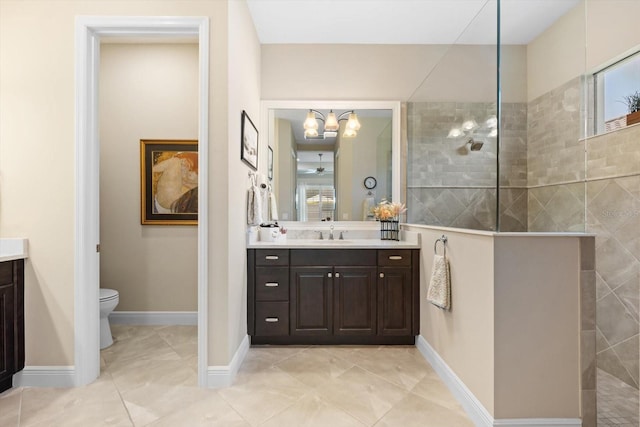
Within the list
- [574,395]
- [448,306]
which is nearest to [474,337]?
[448,306]

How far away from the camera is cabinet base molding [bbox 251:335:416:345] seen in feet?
8.73

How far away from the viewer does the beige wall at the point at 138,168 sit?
10.3 ft

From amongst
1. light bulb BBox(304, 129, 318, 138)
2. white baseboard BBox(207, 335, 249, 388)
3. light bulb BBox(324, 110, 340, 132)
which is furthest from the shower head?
white baseboard BBox(207, 335, 249, 388)

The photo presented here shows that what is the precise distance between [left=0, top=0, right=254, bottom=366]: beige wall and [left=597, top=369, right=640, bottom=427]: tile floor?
2.25 metres

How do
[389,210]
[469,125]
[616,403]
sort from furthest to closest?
[389,210] → [469,125] → [616,403]

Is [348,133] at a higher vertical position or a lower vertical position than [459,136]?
higher

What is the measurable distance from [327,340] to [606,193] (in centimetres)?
234

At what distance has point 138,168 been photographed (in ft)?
10.3

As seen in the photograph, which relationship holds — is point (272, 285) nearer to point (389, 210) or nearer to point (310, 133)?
point (389, 210)

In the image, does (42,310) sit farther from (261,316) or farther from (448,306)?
(448,306)

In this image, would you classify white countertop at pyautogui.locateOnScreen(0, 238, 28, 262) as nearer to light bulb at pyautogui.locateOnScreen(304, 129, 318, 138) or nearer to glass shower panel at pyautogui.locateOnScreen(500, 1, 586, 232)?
light bulb at pyautogui.locateOnScreen(304, 129, 318, 138)

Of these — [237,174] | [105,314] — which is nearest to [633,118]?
[237,174]

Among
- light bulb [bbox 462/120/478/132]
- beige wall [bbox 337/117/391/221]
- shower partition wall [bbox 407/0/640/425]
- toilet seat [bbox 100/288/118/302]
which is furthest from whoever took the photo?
beige wall [bbox 337/117/391/221]

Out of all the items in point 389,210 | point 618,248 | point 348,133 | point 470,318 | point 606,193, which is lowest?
point 470,318
